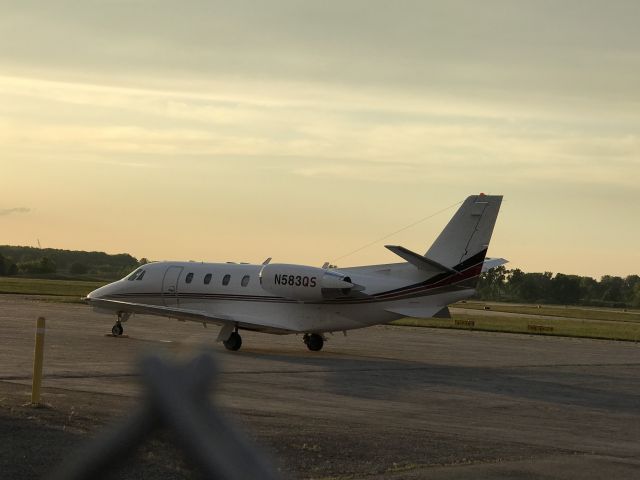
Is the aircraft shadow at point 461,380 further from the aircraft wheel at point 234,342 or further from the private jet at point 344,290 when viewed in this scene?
the private jet at point 344,290

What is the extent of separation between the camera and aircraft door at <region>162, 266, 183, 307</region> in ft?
112

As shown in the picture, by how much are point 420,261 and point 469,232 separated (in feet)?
5.94

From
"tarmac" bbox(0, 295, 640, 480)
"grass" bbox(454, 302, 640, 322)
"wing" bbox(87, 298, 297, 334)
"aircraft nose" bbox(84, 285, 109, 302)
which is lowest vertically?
"tarmac" bbox(0, 295, 640, 480)

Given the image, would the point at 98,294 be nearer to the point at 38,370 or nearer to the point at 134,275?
the point at 134,275

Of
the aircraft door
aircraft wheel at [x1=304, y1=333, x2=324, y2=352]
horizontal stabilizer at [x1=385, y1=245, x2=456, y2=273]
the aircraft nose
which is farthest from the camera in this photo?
the aircraft nose

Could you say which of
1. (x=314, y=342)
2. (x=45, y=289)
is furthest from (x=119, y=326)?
(x=45, y=289)

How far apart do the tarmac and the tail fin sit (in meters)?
3.05

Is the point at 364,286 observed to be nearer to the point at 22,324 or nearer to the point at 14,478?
the point at 22,324

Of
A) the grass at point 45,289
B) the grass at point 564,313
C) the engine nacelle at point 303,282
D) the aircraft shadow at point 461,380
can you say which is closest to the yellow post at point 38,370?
the aircraft shadow at point 461,380

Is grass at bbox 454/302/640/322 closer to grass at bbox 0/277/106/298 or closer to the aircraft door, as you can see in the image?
grass at bbox 0/277/106/298

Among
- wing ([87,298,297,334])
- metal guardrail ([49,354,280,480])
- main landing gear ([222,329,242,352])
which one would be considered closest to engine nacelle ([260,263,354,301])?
wing ([87,298,297,334])

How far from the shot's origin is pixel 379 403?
1927 cm

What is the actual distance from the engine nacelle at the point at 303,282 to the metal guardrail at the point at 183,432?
2781 centimetres

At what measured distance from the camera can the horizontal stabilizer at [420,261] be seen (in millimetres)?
29423
